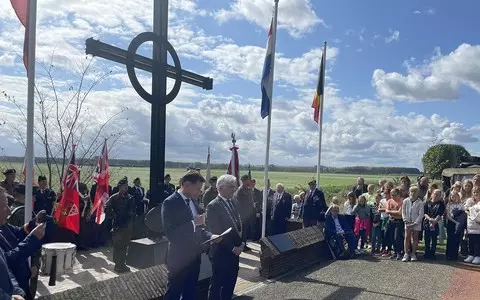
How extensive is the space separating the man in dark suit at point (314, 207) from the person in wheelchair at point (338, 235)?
0.83m

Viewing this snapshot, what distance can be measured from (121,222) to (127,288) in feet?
12.6

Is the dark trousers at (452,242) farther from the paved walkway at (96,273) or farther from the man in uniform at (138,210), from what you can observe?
the man in uniform at (138,210)

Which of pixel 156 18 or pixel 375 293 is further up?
pixel 156 18

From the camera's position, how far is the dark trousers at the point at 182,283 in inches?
189

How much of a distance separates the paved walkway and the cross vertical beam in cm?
217

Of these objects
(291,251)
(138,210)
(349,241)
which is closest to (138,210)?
(138,210)

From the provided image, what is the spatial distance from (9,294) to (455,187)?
10.1m

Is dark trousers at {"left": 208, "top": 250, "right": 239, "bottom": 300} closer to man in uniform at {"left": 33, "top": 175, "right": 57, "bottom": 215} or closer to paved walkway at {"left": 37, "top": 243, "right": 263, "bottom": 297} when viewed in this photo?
paved walkway at {"left": 37, "top": 243, "right": 263, "bottom": 297}

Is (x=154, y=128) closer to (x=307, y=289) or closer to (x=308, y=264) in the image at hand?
(x=307, y=289)

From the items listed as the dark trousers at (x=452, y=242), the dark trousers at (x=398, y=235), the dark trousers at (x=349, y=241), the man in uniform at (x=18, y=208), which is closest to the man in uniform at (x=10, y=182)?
the man in uniform at (x=18, y=208)

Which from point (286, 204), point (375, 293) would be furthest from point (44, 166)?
point (375, 293)

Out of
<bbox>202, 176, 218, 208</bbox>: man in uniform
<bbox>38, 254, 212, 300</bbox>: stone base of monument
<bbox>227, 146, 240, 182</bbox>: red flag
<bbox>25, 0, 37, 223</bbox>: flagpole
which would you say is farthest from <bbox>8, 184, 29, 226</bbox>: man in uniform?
<bbox>227, 146, 240, 182</bbox>: red flag

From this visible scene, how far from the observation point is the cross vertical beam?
22.3ft

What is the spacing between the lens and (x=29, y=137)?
505 cm
